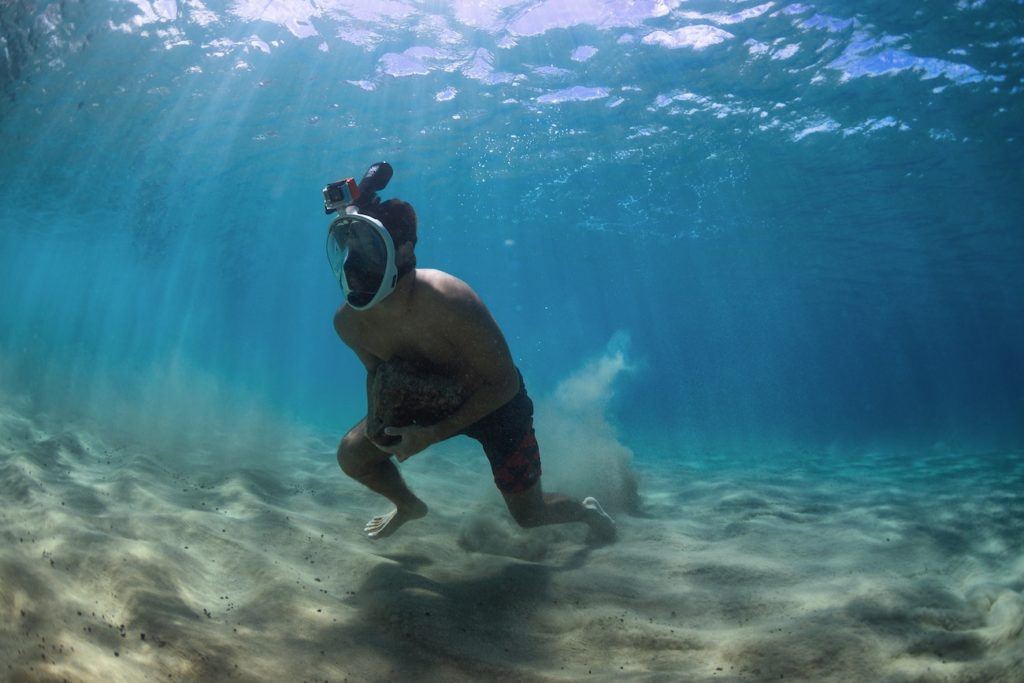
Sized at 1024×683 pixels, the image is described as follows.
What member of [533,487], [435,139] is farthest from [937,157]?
[533,487]

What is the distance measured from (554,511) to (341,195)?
2969 millimetres

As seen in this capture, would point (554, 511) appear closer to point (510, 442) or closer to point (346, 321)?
point (510, 442)

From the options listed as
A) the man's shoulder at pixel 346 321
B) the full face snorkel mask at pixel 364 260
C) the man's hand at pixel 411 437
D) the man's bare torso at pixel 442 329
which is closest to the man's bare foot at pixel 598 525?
the man's bare torso at pixel 442 329

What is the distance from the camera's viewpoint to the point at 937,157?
2008 centimetres

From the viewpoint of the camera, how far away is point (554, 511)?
4.61 meters

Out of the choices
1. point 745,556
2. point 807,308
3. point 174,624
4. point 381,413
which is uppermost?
point 807,308

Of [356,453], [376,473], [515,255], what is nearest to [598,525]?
[376,473]

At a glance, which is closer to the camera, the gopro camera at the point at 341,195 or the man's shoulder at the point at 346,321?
the gopro camera at the point at 341,195

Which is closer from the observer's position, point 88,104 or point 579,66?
point 579,66

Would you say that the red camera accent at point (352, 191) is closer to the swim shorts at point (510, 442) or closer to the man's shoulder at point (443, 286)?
the man's shoulder at point (443, 286)

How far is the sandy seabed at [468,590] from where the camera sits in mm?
2508

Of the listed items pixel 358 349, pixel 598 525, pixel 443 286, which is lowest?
pixel 598 525

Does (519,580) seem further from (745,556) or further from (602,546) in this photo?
(745,556)

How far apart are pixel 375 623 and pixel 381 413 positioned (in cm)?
125
